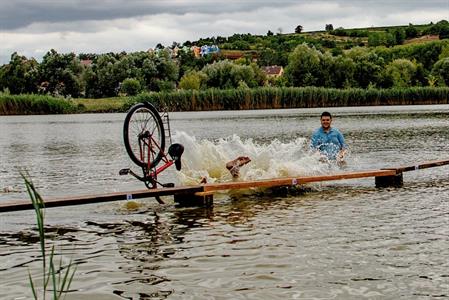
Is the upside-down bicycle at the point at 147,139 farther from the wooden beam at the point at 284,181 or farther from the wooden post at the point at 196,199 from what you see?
the wooden beam at the point at 284,181

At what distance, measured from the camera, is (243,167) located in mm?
16375

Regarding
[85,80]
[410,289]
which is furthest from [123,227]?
[85,80]

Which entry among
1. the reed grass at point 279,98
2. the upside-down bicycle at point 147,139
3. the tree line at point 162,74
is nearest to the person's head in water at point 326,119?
the upside-down bicycle at point 147,139

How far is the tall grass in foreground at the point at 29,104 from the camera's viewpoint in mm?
72688

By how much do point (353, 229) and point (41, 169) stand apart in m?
14.4

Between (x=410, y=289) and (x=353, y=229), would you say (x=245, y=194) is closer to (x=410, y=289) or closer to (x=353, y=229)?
(x=353, y=229)

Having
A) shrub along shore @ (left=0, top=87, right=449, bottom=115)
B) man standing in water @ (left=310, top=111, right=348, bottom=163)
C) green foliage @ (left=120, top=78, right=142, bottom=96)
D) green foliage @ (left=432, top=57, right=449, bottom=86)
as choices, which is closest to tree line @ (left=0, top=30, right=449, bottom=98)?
green foliage @ (left=120, top=78, right=142, bottom=96)

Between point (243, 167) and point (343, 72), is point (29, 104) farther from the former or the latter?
point (243, 167)

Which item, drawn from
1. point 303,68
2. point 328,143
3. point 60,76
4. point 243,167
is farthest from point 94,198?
point 60,76

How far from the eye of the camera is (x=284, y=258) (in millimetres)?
8922

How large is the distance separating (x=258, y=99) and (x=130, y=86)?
32.4 meters

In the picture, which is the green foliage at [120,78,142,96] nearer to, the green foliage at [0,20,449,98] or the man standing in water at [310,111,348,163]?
the green foliage at [0,20,449,98]

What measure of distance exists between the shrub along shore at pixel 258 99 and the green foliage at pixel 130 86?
2035cm

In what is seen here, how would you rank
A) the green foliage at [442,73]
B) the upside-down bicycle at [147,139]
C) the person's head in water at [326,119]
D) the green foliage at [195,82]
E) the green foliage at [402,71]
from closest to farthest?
1. the upside-down bicycle at [147,139]
2. the person's head in water at [326,119]
3. the green foliage at [195,82]
4. the green foliage at [402,71]
5. the green foliage at [442,73]
